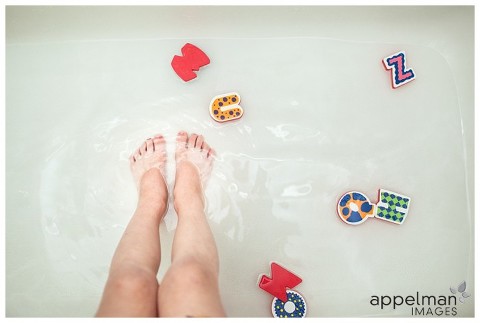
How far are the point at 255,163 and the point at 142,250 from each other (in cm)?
41

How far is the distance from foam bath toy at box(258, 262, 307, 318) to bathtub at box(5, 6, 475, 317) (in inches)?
0.9

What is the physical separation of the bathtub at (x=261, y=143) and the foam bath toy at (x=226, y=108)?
3 centimetres

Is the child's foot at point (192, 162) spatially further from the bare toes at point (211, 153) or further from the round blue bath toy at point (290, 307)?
the round blue bath toy at point (290, 307)

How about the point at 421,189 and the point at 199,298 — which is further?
the point at 421,189

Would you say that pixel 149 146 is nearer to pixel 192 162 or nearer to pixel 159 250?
pixel 192 162

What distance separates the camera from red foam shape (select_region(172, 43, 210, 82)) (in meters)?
1.20

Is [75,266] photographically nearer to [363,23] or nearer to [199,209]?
[199,209]

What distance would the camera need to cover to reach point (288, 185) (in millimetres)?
1182

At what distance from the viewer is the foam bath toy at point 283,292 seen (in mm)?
1112

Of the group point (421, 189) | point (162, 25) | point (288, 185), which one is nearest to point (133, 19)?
point (162, 25)

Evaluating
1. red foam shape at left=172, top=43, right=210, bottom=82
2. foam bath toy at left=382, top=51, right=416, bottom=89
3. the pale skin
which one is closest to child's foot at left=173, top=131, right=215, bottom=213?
the pale skin

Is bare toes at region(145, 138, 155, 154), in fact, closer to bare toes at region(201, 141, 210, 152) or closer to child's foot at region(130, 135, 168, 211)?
child's foot at region(130, 135, 168, 211)

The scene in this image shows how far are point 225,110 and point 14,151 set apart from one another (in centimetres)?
57

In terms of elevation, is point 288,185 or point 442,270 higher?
point 288,185
